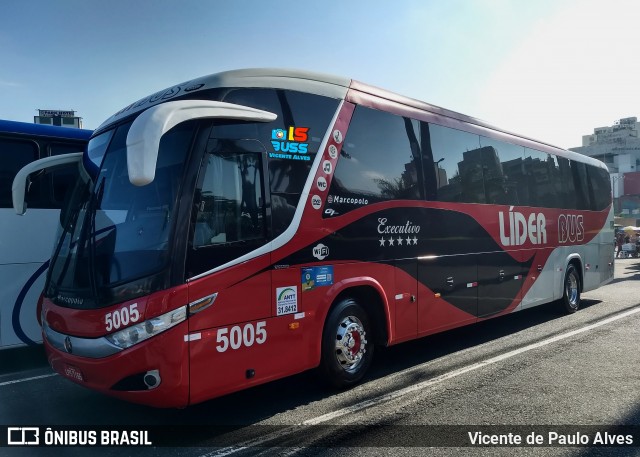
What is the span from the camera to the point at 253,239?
16.2 ft

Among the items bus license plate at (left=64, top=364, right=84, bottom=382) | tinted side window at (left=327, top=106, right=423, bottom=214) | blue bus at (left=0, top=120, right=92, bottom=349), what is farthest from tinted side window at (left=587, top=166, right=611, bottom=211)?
bus license plate at (left=64, top=364, right=84, bottom=382)

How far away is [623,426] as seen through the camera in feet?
15.6

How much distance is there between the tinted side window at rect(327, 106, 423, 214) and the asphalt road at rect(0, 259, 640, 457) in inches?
89.2

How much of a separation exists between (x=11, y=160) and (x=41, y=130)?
0.64 m

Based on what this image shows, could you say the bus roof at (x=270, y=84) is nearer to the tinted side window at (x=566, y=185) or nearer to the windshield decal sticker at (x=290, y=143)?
the windshield decal sticker at (x=290, y=143)

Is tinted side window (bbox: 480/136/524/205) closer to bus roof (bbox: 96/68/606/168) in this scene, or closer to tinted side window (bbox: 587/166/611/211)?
bus roof (bbox: 96/68/606/168)

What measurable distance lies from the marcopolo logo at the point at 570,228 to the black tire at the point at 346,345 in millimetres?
6640

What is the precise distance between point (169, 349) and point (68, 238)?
6.25 feet

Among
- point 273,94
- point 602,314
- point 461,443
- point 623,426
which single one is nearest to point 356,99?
point 273,94

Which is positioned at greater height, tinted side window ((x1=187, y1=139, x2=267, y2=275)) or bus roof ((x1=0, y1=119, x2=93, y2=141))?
bus roof ((x1=0, y1=119, x2=93, y2=141))

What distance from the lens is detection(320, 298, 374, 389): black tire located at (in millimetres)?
5676

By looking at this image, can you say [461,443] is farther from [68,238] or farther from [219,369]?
[68,238]

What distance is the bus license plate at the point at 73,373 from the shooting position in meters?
4.62

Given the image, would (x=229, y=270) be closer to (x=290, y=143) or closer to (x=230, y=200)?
(x=230, y=200)
